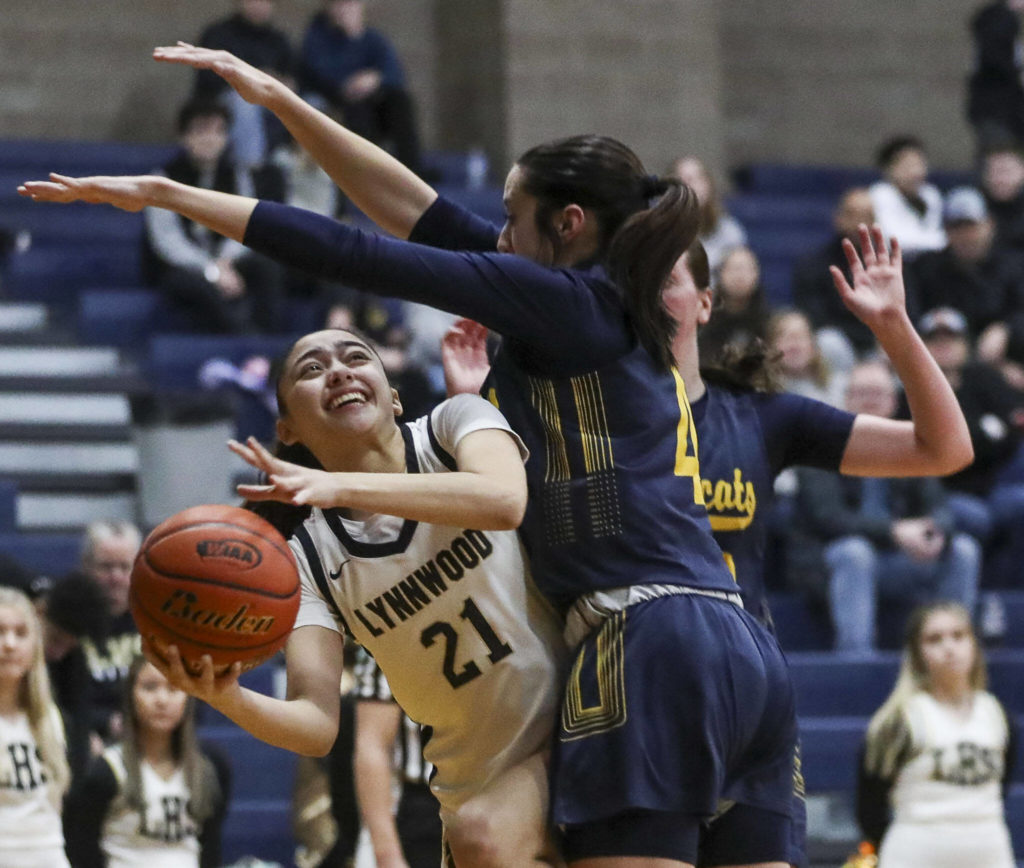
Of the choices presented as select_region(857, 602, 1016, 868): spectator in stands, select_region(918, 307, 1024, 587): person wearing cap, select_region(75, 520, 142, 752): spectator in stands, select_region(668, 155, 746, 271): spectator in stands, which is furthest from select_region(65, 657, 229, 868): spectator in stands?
select_region(918, 307, 1024, 587): person wearing cap

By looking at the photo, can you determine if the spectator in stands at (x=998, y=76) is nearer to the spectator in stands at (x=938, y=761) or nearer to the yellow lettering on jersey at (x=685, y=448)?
the spectator in stands at (x=938, y=761)

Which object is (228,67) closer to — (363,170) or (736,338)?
(363,170)

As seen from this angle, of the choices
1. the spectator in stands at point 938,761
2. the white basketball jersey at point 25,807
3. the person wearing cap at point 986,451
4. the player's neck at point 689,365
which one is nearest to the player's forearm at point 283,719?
the player's neck at point 689,365

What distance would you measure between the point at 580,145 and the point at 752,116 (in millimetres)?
9702

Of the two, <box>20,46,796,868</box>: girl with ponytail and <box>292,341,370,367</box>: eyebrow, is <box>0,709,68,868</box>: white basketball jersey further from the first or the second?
<box>20,46,796,868</box>: girl with ponytail

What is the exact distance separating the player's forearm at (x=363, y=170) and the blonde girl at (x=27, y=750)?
114 inches

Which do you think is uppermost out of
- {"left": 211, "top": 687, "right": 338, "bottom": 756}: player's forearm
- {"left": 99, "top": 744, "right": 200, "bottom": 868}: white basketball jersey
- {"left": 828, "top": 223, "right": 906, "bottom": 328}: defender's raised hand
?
{"left": 828, "top": 223, "right": 906, "bottom": 328}: defender's raised hand

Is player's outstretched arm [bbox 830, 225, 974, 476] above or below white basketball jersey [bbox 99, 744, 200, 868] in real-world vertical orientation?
above

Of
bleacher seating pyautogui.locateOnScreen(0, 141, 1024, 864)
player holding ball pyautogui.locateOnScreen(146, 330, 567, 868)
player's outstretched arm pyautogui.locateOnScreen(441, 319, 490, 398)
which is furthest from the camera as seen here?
bleacher seating pyautogui.locateOnScreen(0, 141, 1024, 864)

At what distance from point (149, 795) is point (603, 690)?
3.21 metres

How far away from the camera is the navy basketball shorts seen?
2893 millimetres

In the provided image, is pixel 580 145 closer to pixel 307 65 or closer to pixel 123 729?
pixel 123 729

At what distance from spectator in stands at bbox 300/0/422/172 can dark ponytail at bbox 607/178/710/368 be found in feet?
22.3

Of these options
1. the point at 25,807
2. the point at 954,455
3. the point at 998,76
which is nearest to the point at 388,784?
the point at 25,807
